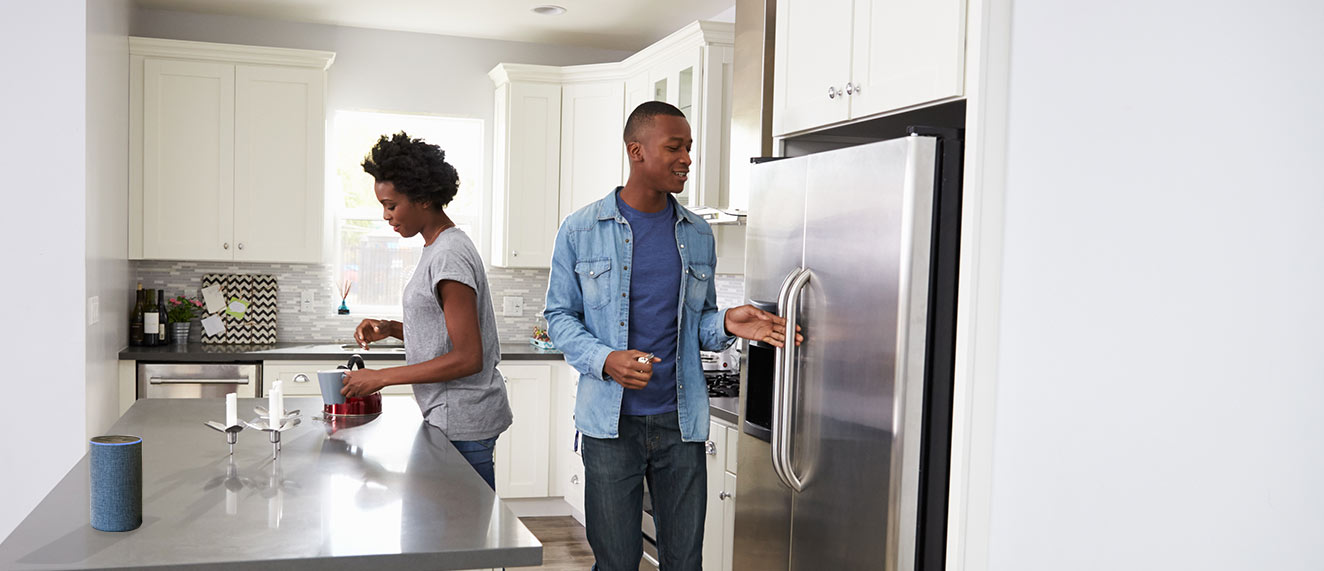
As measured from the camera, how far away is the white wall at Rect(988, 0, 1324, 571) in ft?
4.82

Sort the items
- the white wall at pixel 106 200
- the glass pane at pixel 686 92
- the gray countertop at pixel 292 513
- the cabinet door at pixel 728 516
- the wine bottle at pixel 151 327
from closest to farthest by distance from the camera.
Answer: the gray countertop at pixel 292 513
the cabinet door at pixel 728 516
the white wall at pixel 106 200
the glass pane at pixel 686 92
the wine bottle at pixel 151 327

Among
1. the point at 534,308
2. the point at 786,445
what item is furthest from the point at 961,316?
the point at 534,308

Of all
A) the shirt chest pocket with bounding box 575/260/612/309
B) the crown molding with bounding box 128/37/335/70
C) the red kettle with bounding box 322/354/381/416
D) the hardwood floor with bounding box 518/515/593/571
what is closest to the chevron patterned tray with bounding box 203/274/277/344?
the crown molding with bounding box 128/37/335/70

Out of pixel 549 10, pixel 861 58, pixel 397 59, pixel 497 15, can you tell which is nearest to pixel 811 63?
pixel 861 58

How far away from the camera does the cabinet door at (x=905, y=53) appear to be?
1.95 m

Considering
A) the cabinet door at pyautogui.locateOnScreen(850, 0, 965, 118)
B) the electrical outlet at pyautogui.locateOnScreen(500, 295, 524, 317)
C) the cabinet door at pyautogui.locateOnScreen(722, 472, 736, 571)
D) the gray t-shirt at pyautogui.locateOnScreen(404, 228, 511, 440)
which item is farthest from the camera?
the electrical outlet at pyautogui.locateOnScreen(500, 295, 524, 317)

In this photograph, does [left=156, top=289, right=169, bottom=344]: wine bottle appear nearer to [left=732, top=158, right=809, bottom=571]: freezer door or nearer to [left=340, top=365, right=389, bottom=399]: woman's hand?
[left=340, top=365, right=389, bottom=399]: woman's hand

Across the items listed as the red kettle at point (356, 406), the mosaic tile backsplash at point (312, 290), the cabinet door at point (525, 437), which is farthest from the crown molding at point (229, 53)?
the red kettle at point (356, 406)

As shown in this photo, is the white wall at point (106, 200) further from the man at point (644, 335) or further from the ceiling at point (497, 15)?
the man at point (644, 335)

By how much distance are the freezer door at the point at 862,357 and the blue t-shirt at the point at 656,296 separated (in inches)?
11.8

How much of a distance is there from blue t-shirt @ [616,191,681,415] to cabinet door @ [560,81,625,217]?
2528 millimetres

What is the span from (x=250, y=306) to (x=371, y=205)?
798mm

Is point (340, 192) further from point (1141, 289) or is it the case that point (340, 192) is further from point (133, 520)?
point (1141, 289)

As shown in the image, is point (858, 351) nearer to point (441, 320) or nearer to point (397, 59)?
point (441, 320)
